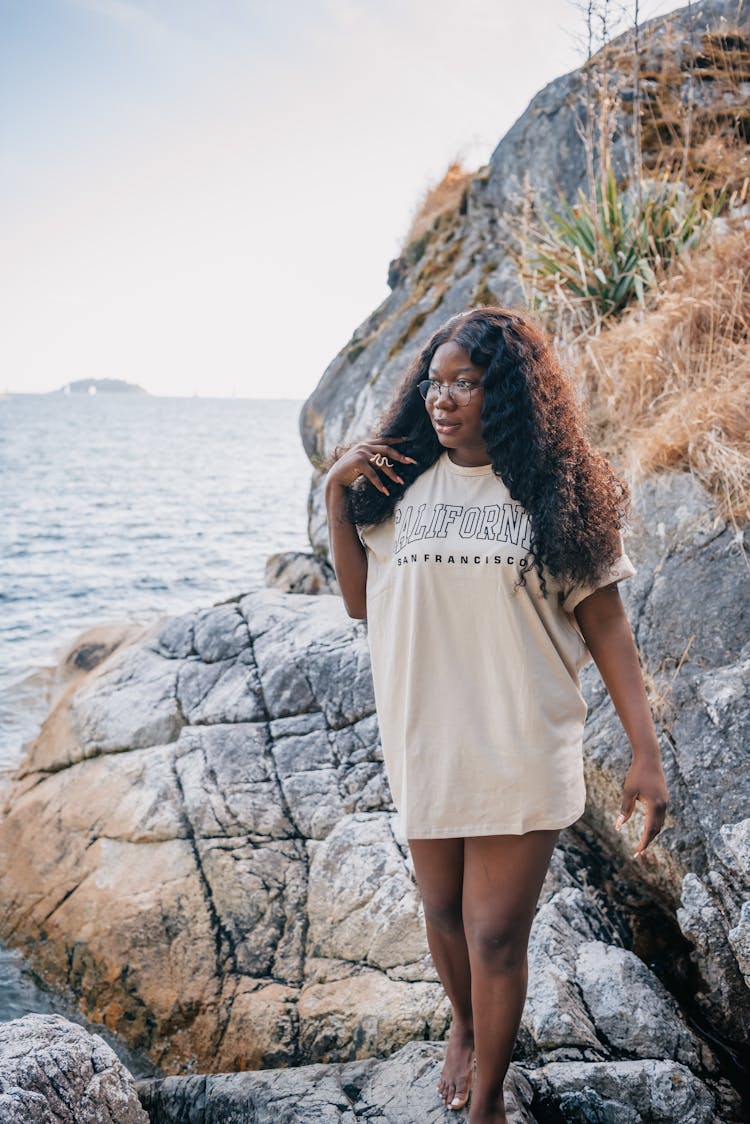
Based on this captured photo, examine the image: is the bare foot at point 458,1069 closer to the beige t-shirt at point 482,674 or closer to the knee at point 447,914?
the knee at point 447,914

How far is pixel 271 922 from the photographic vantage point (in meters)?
3.82

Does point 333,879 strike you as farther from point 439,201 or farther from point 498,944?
point 439,201

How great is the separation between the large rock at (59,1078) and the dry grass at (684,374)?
333 centimetres

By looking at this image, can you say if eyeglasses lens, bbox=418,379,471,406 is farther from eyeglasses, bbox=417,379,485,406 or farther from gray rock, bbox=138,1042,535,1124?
gray rock, bbox=138,1042,535,1124

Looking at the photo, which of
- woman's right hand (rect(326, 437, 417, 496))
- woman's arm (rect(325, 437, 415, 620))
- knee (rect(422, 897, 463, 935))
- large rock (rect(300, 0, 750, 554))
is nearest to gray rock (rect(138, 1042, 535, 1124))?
knee (rect(422, 897, 463, 935))

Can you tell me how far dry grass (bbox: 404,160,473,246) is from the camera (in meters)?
8.80

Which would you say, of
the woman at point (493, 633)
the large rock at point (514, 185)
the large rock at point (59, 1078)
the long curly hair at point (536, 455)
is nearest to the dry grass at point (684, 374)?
the large rock at point (514, 185)

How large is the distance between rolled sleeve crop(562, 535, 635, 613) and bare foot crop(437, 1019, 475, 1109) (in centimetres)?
139

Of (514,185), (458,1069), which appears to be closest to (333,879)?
(458,1069)

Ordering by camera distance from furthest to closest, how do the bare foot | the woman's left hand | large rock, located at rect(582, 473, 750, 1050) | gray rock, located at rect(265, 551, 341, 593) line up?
gray rock, located at rect(265, 551, 341, 593), large rock, located at rect(582, 473, 750, 1050), the bare foot, the woman's left hand

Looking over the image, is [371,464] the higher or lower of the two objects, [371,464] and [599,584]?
the higher

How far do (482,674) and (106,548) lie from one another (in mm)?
16705

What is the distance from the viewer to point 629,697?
2383mm

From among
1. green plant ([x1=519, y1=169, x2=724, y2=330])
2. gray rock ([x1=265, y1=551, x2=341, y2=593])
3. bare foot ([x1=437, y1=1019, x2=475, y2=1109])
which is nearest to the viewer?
bare foot ([x1=437, y1=1019, x2=475, y2=1109])
